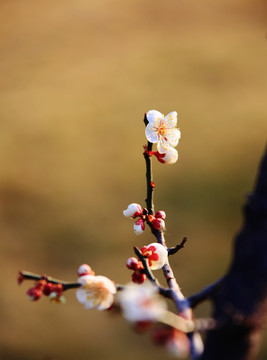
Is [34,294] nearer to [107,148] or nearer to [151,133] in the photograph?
[151,133]

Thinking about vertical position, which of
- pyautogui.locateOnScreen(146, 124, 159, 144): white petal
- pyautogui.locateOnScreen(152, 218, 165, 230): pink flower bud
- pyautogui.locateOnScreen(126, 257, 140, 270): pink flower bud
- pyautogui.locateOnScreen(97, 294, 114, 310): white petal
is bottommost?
pyautogui.locateOnScreen(97, 294, 114, 310): white petal

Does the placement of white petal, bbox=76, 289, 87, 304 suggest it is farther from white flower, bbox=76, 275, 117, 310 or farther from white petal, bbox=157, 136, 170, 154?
white petal, bbox=157, 136, 170, 154

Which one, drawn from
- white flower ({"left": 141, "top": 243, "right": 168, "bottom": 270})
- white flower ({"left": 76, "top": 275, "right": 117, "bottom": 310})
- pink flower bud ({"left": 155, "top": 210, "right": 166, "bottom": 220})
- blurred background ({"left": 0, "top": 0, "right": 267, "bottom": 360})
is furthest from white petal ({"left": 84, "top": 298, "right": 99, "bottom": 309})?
blurred background ({"left": 0, "top": 0, "right": 267, "bottom": 360})

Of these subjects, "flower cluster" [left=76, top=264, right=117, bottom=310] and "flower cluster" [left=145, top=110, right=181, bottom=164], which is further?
"flower cluster" [left=145, top=110, right=181, bottom=164]

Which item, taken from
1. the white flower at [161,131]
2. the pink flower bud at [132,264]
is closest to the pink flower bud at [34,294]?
the pink flower bud at [132,264]

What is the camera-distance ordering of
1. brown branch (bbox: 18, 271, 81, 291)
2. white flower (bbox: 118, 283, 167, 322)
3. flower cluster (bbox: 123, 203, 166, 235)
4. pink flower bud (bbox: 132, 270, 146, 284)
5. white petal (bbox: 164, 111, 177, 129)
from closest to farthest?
white flower (bbox: 118, 283, 167, 322) → brown branch (bbox: 18, 271, 81, 291) → pink flower bud (bbox: 132, 270, 146, 284) → flower cluster (bbox: 123, 203, 166, 235) → white petal (bbox: 164, 111, 177, 129)

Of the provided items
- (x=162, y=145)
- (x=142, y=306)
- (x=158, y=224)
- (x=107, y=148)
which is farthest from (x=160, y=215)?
(x=107, y=148)

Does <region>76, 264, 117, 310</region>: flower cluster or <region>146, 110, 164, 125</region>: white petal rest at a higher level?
<region>146, 110, 164, 125</region>: white petal
